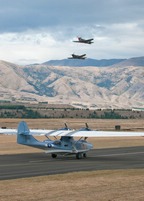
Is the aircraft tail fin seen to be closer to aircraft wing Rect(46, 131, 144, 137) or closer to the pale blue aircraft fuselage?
the pale blue aircraft fuselage

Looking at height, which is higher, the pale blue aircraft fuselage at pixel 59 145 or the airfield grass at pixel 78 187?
the pale blue aircraft fuselage at pixel 59 145

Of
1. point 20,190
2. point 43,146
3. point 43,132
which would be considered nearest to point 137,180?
point 20,190

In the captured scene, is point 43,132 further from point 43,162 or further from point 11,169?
point 11,169

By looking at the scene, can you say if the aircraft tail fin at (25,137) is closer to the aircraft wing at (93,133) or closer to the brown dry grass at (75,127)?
the aircraft wing at (93,133)

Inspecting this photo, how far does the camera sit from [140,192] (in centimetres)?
2536

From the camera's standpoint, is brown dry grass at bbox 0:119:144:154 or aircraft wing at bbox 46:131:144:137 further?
brown dry grass at bbox 0:119:144:154

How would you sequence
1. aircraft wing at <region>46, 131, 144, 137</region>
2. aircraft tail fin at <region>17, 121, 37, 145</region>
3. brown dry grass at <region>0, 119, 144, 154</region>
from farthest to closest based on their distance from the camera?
brown dry grass at <region>0, 119, 144, 154</region> < aircraft tail fin at <region>17, 121, 37, 145</region> < aircraft wing at <region>46, 131, 144, 137</region>

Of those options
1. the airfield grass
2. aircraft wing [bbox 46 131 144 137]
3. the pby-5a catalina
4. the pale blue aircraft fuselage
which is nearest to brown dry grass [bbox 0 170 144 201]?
the airfield grass

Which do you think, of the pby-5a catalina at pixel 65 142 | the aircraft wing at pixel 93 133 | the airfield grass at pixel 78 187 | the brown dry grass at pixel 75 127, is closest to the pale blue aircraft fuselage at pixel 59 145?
the pby-5a catalina at pixel 65 142

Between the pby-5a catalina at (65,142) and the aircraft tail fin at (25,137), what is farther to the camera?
the aircraft tail fin at (25,137)

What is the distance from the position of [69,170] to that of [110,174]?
4980 millimetres

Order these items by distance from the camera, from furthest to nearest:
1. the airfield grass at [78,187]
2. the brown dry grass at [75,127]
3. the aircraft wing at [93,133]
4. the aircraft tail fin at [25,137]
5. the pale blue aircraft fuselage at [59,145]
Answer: the brown dry grass at [75,127] < the aircraft tail fin at [25,137] < the pale blue aircraft fuselage at [59,145] < the aircraft wing at [93,133] < the airfield grass at [78,187]

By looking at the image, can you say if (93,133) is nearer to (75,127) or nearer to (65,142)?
(65,142)

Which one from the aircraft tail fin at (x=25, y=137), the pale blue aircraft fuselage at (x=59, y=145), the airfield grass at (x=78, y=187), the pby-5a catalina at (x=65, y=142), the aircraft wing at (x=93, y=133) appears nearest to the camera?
the airfield grass at (x=78, y=187)
